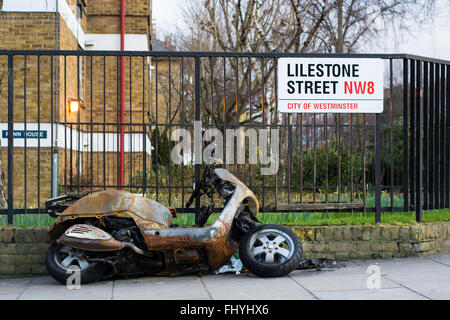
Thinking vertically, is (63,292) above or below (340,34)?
below

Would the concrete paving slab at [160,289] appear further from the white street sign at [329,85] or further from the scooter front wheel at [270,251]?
the white street sign at [329,85]

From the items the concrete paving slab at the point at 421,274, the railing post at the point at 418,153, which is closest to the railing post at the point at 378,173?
the railing post at the point at 418,153

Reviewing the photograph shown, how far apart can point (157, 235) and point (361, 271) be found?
242 cm

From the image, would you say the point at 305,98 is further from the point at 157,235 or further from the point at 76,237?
the point at 76,237

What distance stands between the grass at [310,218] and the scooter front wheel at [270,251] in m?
1.06

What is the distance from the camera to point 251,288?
18.5 ft

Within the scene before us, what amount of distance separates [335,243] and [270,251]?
1279 mm

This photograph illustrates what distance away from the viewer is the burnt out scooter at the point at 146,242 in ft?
19.3

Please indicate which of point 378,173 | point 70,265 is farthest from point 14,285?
point 378,173

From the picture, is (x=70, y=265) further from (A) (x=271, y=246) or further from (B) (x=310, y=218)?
(B) (x=310, y=218)

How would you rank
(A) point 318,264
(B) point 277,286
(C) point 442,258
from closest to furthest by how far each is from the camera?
(B) point 277,286
(A) point 318,264
(C) point 442,258

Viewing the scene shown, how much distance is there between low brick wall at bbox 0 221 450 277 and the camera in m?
6.70

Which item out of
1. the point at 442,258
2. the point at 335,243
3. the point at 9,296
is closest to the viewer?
the point at 9,296
